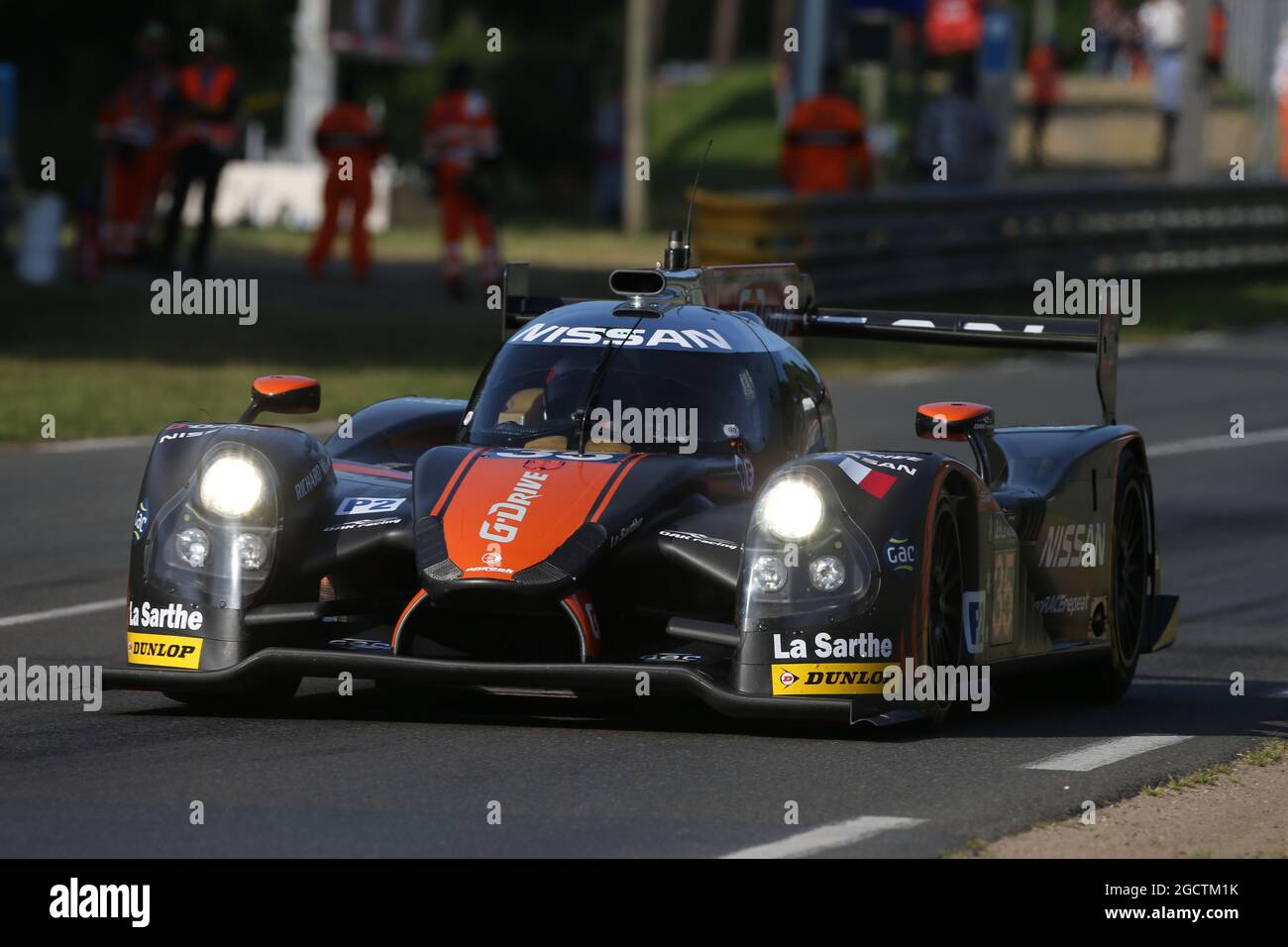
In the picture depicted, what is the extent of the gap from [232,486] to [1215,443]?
11.8 metres

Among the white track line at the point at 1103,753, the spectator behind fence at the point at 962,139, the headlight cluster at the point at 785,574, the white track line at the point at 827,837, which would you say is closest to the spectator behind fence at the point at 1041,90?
the spectator behind fence at the point at 962,139

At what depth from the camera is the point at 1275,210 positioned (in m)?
33.2

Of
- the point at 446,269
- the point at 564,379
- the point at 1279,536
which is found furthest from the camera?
the point at 446,269

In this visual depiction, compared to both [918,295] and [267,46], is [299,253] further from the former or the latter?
[918,295]

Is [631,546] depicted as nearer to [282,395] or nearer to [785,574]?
[785,574]

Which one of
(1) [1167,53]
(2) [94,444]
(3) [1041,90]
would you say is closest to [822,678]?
(2) [94,444]

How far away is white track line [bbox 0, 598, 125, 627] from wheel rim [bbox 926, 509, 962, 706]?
4.17m

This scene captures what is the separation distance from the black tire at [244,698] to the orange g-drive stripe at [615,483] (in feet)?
3.72

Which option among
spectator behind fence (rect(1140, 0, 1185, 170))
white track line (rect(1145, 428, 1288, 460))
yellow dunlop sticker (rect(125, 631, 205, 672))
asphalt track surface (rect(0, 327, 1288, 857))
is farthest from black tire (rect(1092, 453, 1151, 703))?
spectator behind fence (rect(1140, 0, 1185, 170))

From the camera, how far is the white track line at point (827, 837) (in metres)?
Result: 6.76

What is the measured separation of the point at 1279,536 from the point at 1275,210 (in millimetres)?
19008

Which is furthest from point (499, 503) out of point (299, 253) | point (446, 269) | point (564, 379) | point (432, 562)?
point (299, 253)
